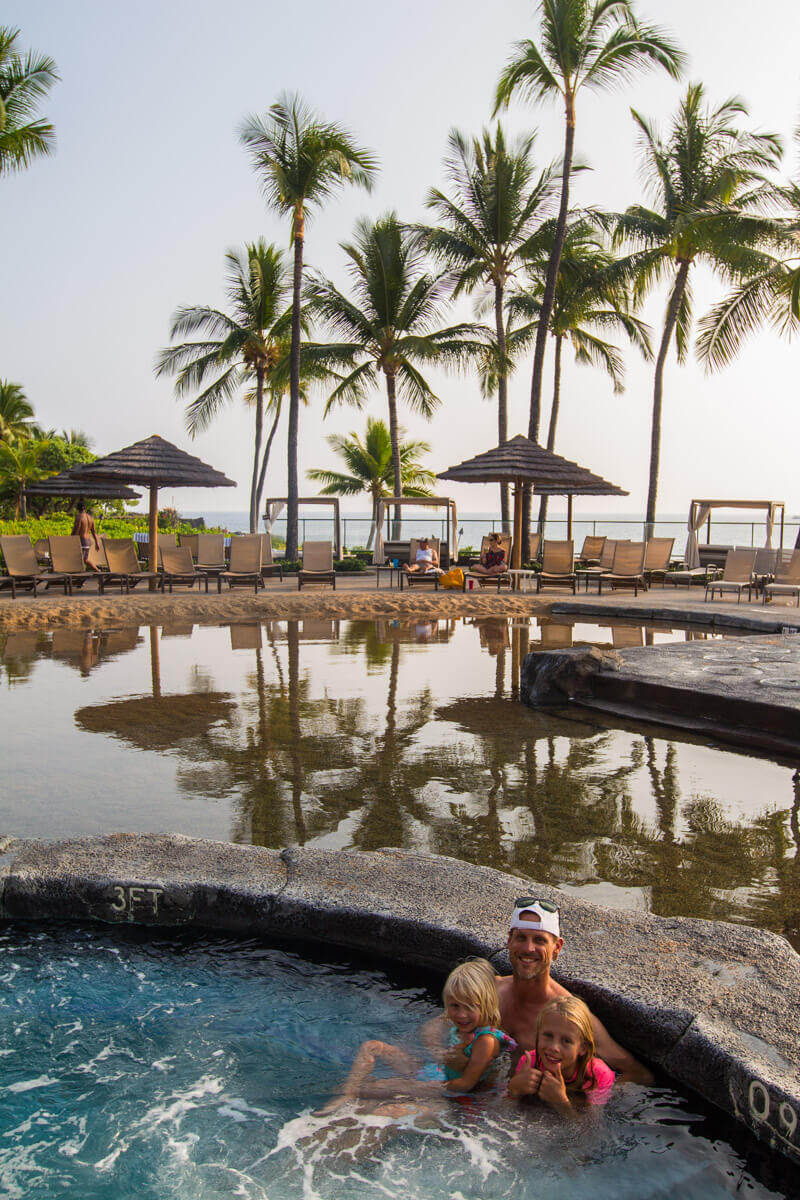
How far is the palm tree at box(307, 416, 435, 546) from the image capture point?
127 ft

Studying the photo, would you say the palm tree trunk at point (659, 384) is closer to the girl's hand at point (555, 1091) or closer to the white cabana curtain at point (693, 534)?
the white cabana curtain at point (693, 534)

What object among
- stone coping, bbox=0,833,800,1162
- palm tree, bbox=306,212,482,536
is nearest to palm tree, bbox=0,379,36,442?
palm tree, bbox=306,212,482,536

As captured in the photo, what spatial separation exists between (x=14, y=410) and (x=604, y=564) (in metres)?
40.1

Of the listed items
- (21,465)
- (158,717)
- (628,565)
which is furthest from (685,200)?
(21,465)

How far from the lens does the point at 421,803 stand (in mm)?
5348

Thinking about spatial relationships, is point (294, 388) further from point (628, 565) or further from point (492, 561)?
point (628, 565)

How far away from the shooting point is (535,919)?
2947 millimetres

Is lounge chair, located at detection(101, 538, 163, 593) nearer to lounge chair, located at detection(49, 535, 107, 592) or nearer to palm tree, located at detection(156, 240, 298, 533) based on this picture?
lounge chair, located at detection(49, 535, 107, 592)

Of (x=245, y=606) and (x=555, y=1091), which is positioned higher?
(x=245, y=606)

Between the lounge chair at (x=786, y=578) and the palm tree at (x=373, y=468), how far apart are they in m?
23.3

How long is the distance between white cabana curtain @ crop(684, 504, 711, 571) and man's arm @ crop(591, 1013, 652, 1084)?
58.3 feet

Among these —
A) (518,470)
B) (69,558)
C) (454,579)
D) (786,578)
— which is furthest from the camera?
(454,579)

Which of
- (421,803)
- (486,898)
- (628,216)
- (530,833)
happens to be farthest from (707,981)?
(628,216)

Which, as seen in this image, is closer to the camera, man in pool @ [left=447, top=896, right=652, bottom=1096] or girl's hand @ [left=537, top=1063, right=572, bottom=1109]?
girl's hand @ [left=537, top=1063, right=572, bottom=1109]
